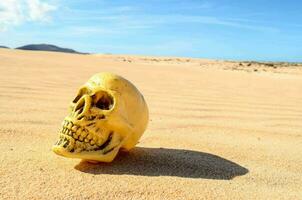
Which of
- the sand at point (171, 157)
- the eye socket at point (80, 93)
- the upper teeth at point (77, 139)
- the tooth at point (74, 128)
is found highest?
the eye socket at point (80, 93)

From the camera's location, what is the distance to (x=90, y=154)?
88.3 inches

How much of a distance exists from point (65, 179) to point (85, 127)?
290 millimetres

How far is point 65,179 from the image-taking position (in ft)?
7.00

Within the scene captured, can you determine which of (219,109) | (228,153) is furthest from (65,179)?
(219,109)

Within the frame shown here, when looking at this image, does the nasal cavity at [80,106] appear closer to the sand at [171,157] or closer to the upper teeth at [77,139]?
the upper teeth at [77,139]

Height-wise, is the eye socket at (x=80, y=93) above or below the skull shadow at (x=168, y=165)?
above

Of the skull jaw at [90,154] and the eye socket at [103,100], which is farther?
the eye socket at [103,100]

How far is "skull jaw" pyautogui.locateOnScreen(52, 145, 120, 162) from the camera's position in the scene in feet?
7.30

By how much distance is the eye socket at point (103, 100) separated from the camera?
2.40 meters

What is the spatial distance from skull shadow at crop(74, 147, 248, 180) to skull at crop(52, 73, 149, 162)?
8 cm

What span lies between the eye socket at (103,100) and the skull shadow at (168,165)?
0.31m

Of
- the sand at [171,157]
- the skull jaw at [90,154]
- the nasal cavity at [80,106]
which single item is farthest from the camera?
the nasal cavity at [80,106]

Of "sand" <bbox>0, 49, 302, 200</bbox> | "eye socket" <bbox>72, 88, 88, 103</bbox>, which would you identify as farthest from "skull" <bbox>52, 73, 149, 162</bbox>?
"sand" <bbox>0, 49, 302, 200</bbox>

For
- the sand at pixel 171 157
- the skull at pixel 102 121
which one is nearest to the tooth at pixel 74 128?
the skull at pixel 102 121
